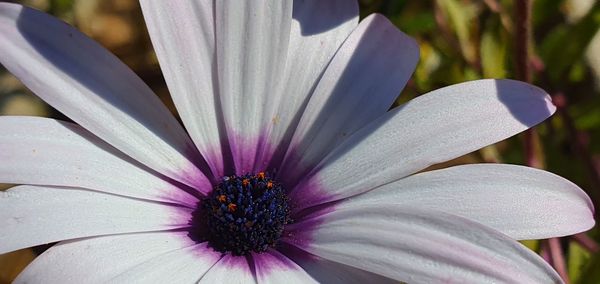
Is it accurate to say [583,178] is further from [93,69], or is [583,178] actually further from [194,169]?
[93,69]

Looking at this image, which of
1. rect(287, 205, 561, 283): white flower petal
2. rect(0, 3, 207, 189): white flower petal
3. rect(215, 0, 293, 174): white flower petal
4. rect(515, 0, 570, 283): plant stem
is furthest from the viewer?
rect(515, 0, 570, 283): plant stem

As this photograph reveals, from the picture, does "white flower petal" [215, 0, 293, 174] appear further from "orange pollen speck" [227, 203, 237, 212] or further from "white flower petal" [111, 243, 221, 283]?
"white flower petal" [111, 243, 221, 283]

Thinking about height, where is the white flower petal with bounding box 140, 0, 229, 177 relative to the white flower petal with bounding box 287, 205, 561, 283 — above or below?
above

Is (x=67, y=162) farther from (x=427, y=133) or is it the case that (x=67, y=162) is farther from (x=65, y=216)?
(x=427, y=133)

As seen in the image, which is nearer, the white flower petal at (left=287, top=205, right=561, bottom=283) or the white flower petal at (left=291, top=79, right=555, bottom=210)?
the white flower petal at (left=287, top=205, right=561, bottom=283)

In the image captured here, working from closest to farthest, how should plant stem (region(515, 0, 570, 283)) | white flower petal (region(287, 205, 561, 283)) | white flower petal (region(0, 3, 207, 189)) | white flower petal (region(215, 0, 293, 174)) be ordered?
white flower petal (region(287, 205, 561, 283)) < white flower petal (region(0, 3, 207, 189)) < white flower petal (region(215, 0, 293, 174)) < plant stem (region(515, 0, 570, 283))

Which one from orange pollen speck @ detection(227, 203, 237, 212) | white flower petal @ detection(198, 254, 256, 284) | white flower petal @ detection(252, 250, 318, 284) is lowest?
white flower petal @ detection(252, 250, 318, 284)

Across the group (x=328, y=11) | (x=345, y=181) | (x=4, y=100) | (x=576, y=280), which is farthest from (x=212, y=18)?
(x=4, y=100)

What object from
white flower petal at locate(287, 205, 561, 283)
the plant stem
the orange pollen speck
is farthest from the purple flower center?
the plant stem
